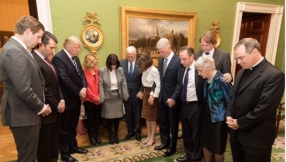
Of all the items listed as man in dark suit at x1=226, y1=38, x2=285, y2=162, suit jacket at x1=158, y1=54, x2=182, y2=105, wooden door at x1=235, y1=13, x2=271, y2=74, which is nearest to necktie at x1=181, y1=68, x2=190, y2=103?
suit jacket at x1=158, y1=54, x2=182, y2=105

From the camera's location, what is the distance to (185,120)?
2551 mm

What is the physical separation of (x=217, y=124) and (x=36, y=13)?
3239 mm

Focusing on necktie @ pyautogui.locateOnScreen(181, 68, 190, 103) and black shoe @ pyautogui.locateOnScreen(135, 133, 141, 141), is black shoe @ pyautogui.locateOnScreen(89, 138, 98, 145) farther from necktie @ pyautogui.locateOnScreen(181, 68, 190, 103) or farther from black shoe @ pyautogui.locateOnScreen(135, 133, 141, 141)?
necktie @ pyautogui.locateOnScreen(181, 68, 190, 103)

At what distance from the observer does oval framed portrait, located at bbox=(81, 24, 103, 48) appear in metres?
3.52

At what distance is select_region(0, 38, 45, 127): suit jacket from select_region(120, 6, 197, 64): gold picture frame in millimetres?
2277

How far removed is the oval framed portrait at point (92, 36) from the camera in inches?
138

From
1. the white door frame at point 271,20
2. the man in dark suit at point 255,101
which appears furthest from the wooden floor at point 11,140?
the white door frame at point 271,20

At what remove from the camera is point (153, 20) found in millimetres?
4020

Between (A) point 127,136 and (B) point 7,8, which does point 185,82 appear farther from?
(B) point 7,8

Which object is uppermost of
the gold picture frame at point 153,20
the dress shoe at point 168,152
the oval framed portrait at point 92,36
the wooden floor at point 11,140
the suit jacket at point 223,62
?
the gold picture frame at point 153,20

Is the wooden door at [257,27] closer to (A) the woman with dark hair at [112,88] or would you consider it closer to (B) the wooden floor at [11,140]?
(B) the wooden floor at [11,140]

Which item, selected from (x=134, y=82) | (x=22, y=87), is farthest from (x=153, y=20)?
(x=22, y=87)

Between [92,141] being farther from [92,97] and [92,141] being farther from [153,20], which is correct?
[153,20]

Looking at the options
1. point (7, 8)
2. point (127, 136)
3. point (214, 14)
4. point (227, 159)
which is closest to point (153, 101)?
point (127, 136)
